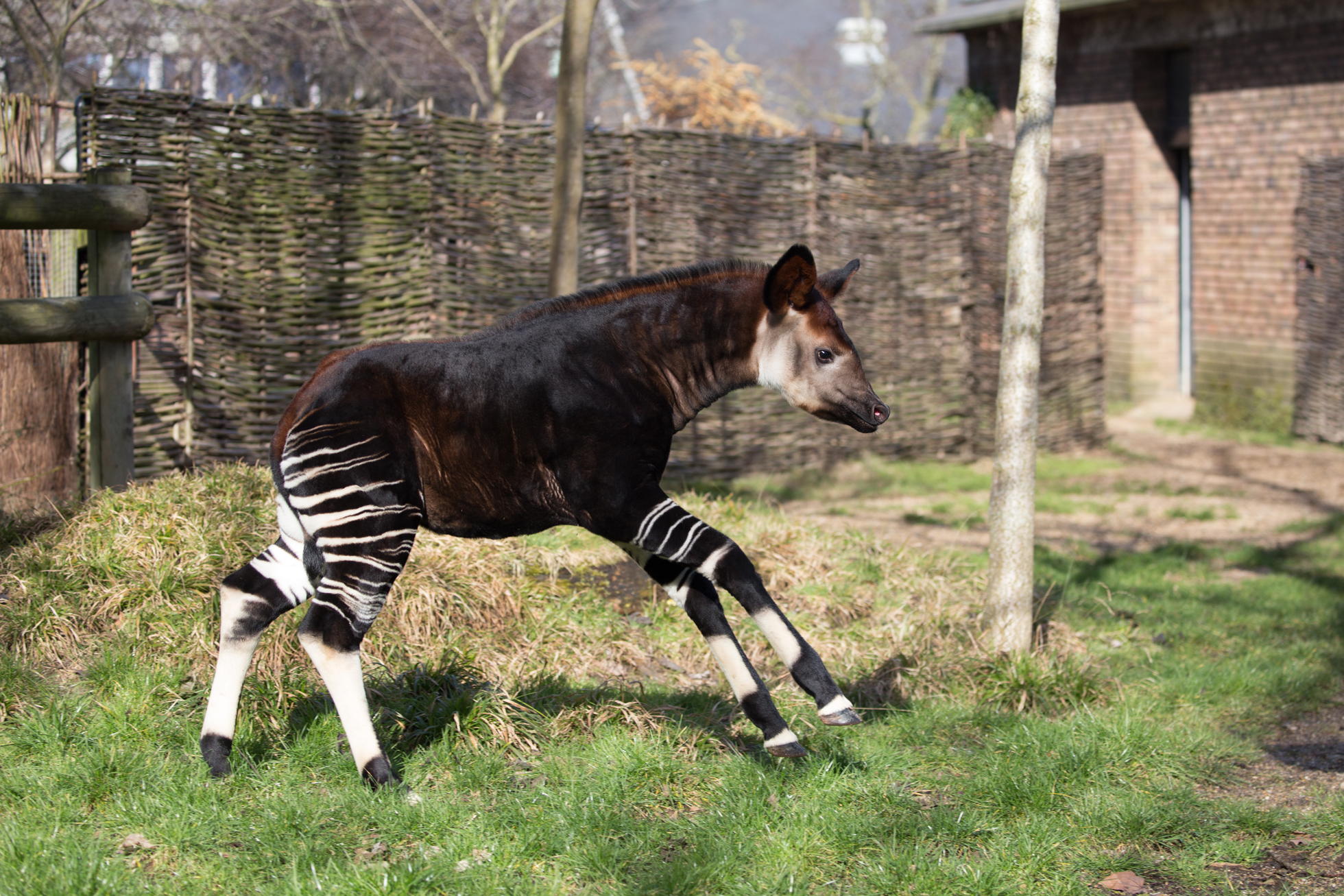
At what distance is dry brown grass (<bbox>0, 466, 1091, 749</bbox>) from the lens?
4.69m

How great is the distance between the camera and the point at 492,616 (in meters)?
5.37

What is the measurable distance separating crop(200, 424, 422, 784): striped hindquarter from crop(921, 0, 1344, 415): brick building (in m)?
10.6

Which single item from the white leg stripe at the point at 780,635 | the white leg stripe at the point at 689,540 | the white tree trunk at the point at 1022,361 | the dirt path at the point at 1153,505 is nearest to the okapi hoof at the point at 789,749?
the white leg stripe at the point at 780,635

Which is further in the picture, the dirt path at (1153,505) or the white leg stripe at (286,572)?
the dirt path at (1153,505)

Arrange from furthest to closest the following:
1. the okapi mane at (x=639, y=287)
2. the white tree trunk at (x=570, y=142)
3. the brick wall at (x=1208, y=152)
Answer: the brick wall at (x=1208, y=152), the white tree trunk at (x=570, y=142), the okapi mane at (x=639, y=287)

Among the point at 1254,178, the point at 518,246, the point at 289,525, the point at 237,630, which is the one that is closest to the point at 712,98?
the point at 1254,178

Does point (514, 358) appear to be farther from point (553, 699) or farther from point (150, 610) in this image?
point (150, 610)

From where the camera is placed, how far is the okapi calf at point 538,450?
3721mm

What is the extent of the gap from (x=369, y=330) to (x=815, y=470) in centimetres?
416

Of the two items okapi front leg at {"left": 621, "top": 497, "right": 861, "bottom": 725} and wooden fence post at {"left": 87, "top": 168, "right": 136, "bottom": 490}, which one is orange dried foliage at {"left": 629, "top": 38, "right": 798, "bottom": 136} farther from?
okapi front leg at {"left": 621, "top": 497, "right": 861, "bottom": 725}

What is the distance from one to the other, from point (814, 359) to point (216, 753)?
2.32 metres

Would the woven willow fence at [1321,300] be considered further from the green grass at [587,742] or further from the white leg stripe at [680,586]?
the white leg stripe at [680,586]

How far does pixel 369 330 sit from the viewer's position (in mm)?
8430

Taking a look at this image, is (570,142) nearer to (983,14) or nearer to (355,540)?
(355,540)
